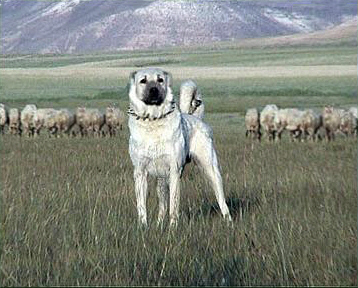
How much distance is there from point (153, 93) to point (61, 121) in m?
17.9

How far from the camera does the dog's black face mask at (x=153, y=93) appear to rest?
7.19 meters

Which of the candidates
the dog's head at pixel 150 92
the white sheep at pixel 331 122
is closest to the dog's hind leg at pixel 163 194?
the dog's head at pixel 150 92

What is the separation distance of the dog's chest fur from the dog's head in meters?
0.08

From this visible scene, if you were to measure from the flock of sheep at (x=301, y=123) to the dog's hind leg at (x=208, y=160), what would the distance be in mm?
13919

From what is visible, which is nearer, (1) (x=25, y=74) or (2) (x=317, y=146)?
(2) (x=317, y=146)

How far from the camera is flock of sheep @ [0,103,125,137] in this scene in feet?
81.4

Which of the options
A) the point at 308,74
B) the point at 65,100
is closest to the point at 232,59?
the point at 308,74

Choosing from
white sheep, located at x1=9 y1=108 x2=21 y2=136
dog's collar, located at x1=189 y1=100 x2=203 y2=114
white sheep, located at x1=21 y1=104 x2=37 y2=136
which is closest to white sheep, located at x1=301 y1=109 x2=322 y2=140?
white sheep, located at x1=21 y1=104 x2=37 y2=136

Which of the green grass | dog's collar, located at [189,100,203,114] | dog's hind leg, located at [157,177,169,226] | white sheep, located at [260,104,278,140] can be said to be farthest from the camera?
white sheep, located at [260,104,278,140]

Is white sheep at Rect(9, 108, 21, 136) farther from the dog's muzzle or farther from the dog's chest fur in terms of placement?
the dog's muzzle

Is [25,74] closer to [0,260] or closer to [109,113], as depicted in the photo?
[109,113]

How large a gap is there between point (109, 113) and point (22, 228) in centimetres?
1864

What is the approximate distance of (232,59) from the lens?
111m

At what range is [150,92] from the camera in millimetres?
7199
